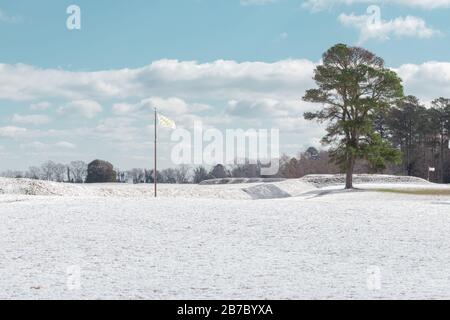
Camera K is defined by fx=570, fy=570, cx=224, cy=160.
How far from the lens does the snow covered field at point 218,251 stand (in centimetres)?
1057

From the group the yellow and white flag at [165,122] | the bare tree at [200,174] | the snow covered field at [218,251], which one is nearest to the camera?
the snow covered field at [218,251]

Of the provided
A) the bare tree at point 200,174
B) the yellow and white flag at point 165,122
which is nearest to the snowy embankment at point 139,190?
the yellow and white flag at point 165,122

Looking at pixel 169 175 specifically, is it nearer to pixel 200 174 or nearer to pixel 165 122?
pixel 200 174

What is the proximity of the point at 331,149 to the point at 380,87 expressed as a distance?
6.38 m

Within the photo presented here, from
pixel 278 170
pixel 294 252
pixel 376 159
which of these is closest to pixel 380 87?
pixel 376 159

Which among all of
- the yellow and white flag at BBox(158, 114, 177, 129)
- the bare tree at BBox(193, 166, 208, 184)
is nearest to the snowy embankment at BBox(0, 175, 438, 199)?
the yellow and white flag at BBox(158, 114, 177, 129)

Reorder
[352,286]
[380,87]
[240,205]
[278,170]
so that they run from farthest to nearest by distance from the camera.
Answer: [278,170] → [380,87] → [240,205] → [352,286]

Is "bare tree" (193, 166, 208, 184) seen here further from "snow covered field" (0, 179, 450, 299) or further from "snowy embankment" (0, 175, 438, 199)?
"snow covered field" (0, 179, 450, 299)

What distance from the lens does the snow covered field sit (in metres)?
10.6

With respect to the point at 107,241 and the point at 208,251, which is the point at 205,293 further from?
the point at 107,241

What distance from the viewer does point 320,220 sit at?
19859 mm

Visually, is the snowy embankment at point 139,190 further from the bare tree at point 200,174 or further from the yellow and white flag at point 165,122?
the bare tree at point 200,174
